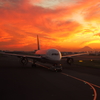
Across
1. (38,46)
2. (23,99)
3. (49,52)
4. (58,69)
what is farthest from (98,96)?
(38,46)

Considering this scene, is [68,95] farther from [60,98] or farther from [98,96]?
[98,96]

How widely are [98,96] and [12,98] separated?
302 inches

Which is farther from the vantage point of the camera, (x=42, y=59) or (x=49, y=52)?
(x=42, y=59)

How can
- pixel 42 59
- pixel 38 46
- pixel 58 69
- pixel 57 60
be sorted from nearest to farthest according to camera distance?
pixel 58 69 < pixel 57 60 < pixel 42 59 < pixel 38 46

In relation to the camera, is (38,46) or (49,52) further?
(38,46)

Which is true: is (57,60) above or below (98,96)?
above

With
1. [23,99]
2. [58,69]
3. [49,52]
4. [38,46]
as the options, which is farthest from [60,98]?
[38,46]

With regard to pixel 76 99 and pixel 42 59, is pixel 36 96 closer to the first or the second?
pixel 76 99

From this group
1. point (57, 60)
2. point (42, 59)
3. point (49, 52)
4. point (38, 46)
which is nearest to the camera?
point (57, 60)

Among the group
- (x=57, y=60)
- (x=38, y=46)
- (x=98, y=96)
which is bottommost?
(x=98, y=96)

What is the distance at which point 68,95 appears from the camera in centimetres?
1273

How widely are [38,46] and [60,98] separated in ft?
159

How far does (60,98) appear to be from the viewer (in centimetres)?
1182

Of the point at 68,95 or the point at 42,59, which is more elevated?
the point at 42,59
